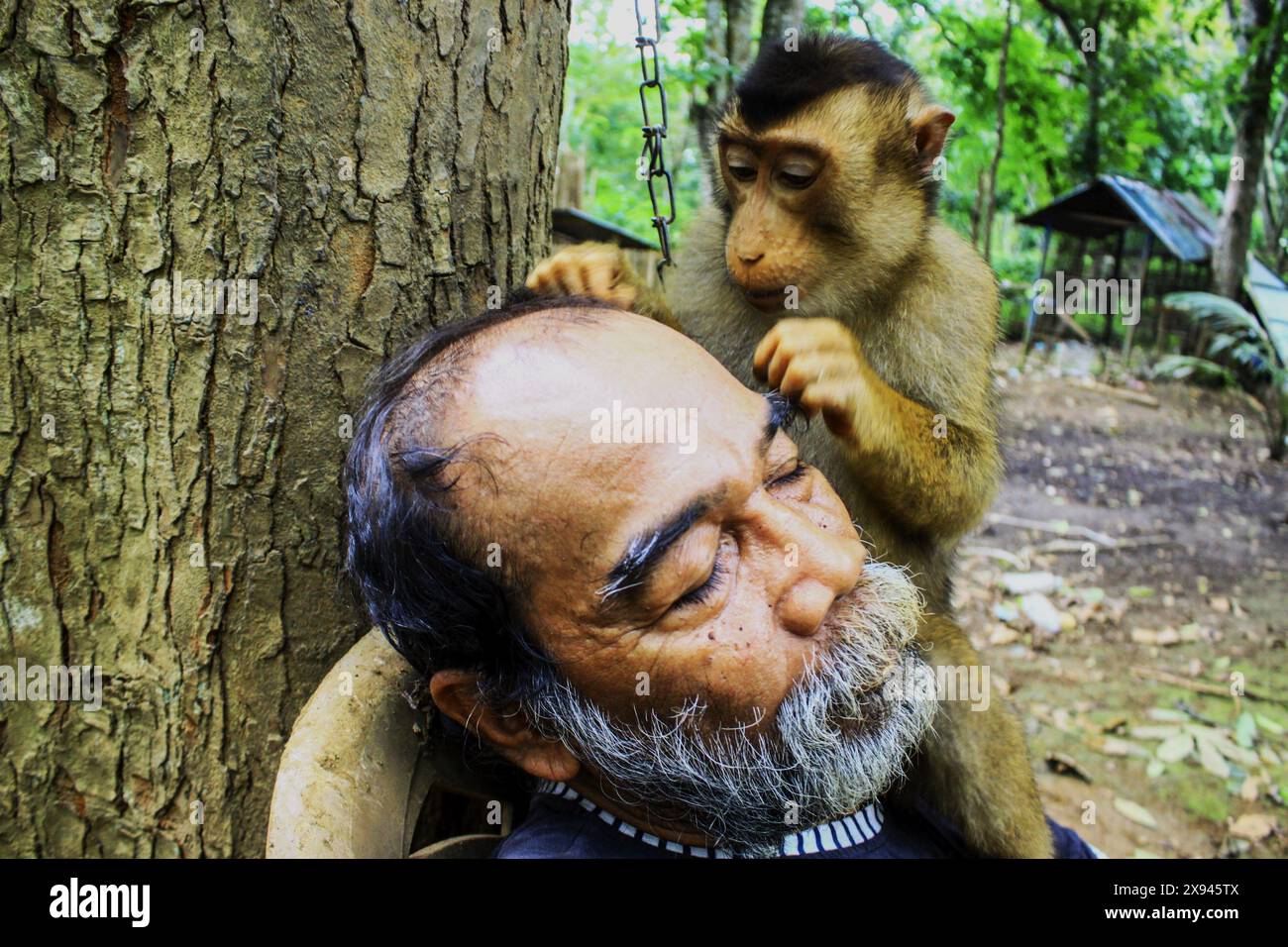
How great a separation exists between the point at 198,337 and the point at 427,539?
2.30 feet

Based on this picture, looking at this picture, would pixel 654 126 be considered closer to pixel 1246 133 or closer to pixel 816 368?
pixel 816 368

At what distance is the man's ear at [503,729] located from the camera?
2.06m

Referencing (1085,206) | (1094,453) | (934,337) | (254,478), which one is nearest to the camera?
(254,478)

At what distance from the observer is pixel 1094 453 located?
11.9 metres

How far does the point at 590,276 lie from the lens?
105 inches

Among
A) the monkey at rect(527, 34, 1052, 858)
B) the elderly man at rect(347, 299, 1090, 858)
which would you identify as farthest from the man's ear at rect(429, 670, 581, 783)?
the monkey at rect(527, 34, 1052, 858)

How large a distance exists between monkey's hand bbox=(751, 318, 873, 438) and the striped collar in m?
1.00

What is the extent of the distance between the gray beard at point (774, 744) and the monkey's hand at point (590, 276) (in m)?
1.04

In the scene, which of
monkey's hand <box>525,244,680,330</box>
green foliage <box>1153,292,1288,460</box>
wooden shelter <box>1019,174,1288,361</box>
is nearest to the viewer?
monkey's hand <box>525,244,680,330</box>

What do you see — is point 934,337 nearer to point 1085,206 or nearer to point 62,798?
point 62,798

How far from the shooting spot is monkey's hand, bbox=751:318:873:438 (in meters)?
2.46

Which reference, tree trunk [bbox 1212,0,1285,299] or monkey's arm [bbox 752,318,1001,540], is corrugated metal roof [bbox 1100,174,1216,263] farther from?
monkey's arm [bbox 752,318,1001,540]
